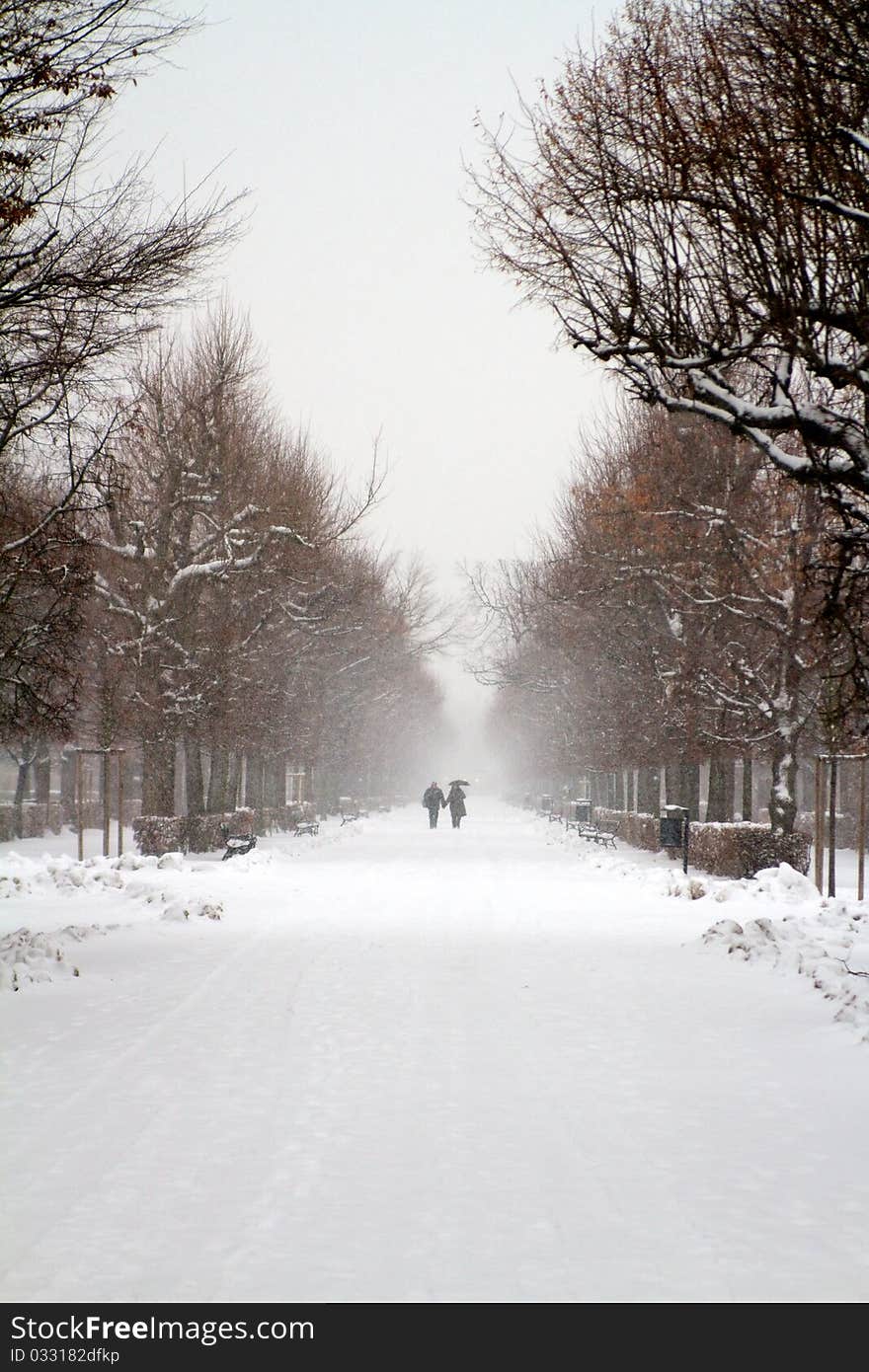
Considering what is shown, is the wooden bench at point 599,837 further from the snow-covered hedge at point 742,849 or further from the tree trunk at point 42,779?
the tree trunk at point 42,779

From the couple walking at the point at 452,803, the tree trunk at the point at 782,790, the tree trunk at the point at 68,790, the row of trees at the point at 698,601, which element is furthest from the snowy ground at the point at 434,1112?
the tree trunk at the point at 68,790

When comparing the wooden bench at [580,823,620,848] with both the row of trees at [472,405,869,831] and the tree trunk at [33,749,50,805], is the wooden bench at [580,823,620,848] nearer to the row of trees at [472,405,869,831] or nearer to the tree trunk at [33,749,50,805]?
the row of trees at [472,405,869,831]

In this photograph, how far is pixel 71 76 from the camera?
10141mm

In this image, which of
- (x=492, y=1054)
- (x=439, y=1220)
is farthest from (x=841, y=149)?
(x=439, y=1220)

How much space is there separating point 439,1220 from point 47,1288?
4.86 feet

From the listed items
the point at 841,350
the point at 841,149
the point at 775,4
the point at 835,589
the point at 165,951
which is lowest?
the point at 165,951

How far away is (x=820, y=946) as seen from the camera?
43.3 feet

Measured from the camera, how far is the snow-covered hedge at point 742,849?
23.9 meters

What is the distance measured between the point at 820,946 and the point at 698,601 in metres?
11.2

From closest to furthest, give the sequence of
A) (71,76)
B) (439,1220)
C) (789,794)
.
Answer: (439,1220) → (71,76) → (789,794)

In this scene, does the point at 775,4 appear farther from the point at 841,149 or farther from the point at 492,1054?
the point at 492,1054

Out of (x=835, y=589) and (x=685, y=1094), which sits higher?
(x=835, y=589)

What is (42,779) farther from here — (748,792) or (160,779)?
(748,792)

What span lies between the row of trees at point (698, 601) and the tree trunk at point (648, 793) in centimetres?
Answer: 320
